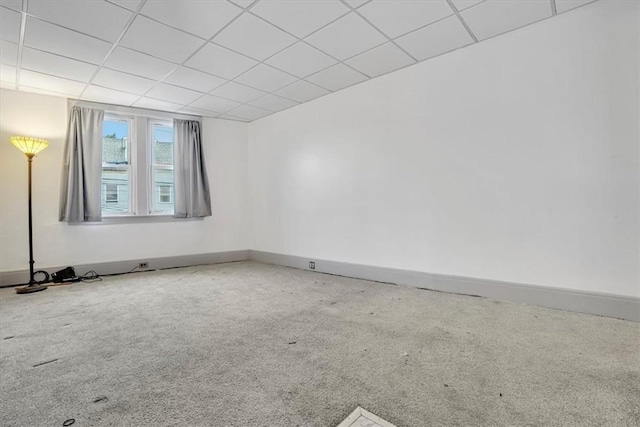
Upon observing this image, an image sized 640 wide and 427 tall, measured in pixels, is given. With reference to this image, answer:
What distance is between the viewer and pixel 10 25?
2.43 m

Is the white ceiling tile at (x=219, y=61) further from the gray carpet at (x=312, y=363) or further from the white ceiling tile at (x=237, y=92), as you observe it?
the gray carpet at (x=312, y=363)

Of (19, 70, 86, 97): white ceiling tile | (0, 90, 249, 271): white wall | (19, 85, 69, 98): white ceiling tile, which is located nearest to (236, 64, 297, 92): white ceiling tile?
(0, 90, 249, 271): white wall

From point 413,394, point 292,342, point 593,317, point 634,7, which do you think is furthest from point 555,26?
point 292,342

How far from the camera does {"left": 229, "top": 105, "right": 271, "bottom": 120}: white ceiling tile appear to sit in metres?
4.74

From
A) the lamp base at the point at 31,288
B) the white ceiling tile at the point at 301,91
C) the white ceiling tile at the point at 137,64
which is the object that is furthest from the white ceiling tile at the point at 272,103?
the lamp base at the point at 31,288

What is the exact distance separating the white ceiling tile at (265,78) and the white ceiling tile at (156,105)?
1495 millimetres

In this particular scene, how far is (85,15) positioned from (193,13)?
89 cm

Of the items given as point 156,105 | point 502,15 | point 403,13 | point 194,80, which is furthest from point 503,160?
point 156,105

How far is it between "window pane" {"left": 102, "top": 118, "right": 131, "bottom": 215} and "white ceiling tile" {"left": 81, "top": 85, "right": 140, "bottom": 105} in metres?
0.39

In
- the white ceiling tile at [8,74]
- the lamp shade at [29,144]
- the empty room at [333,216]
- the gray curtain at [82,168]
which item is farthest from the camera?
the gray curtain at [82,168]

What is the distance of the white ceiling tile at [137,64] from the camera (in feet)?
9.66

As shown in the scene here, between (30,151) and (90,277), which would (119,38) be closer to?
(30,151)

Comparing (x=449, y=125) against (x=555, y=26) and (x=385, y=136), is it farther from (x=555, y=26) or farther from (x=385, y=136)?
(x=555, y=26)

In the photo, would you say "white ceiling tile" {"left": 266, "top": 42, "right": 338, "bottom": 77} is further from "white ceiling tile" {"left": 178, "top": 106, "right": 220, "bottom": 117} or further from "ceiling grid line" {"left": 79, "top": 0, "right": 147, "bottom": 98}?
"white ceiling tile" {"left": 178, "top": 106, "right": 220, "bottom": 117}
